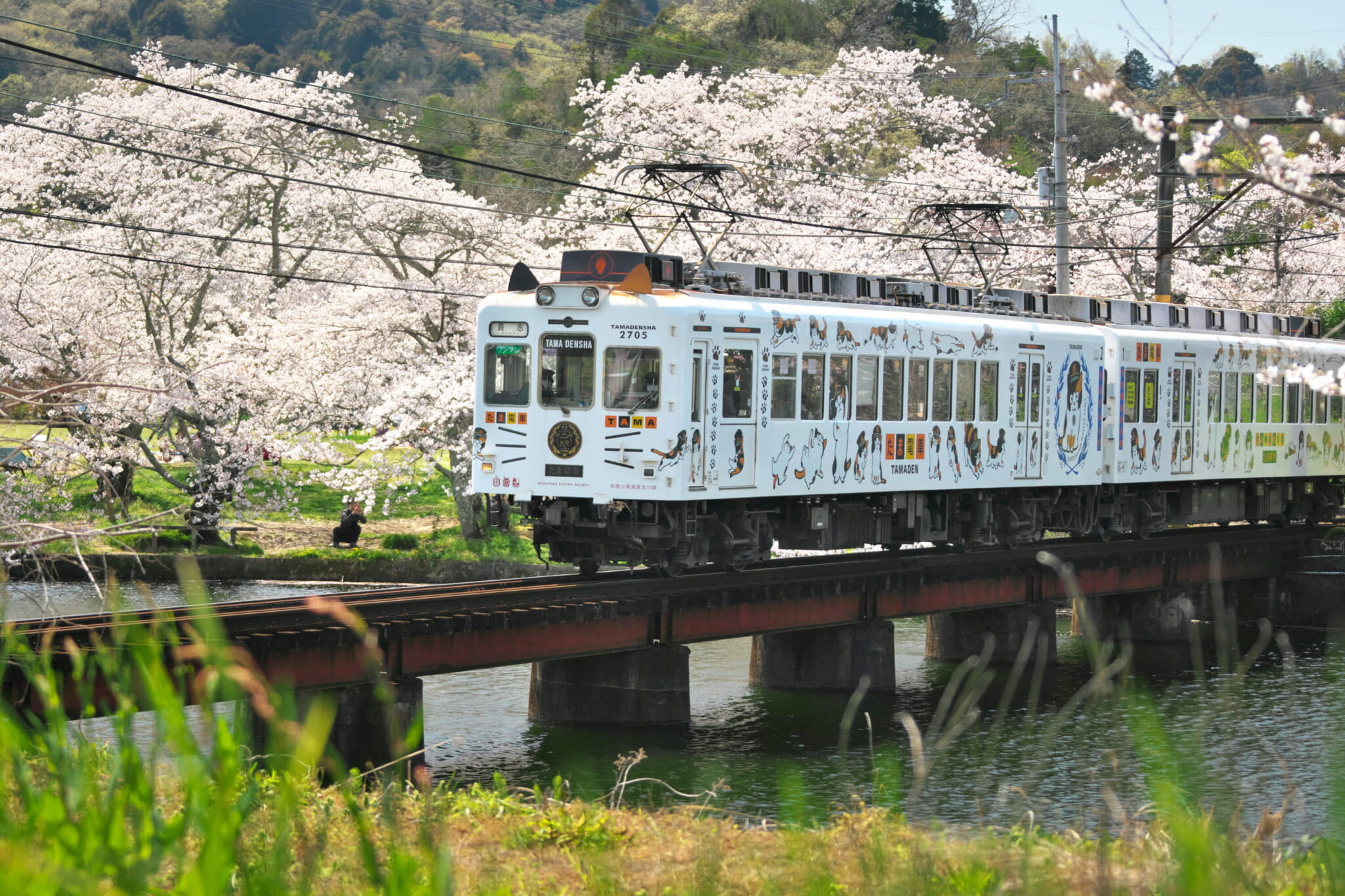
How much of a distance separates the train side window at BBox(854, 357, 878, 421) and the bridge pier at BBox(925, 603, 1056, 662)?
17.2ft

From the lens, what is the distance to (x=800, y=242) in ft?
107

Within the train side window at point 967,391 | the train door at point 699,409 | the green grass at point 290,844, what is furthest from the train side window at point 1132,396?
the green grass at point 290,844

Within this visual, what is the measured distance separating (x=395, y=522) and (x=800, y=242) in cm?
1019

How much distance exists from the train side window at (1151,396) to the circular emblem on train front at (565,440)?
9.69 metres

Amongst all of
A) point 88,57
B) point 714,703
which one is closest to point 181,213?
point 714,703

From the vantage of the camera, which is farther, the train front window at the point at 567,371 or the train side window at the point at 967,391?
the train side window at the point at 967,391

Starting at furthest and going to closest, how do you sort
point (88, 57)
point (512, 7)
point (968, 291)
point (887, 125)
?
point (512, 7) → point (88, 57) → point (887, 125) → point (968, 291)

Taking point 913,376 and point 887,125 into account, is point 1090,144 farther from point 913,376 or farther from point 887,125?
point 913,376

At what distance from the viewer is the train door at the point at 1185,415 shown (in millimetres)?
21750

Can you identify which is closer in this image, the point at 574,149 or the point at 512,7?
the point at 574,149

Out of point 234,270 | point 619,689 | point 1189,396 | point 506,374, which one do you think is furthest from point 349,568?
point 1189,396

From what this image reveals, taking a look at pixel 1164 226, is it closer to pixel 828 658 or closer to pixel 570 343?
pixel 828 658

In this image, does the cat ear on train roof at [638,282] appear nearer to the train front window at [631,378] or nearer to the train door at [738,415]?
the train front window at [631,378]

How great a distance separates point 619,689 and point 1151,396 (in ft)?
30.7
